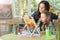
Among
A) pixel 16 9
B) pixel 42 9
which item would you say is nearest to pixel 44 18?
pixel 42 9

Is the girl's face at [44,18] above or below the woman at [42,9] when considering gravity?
below

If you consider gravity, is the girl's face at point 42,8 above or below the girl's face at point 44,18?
above

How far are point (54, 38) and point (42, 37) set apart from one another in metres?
0.08

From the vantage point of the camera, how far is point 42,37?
115 centimetres

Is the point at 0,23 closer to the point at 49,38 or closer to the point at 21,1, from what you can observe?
the point at 21,1

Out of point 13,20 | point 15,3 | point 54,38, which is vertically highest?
point 15,3

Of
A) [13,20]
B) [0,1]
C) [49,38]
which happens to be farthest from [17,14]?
[49,38]

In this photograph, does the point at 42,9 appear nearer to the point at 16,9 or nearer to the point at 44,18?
the point at 44,18

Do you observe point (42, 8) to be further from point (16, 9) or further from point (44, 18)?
point (16, 9)

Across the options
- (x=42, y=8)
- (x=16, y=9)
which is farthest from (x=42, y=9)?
(x=16, y=9)

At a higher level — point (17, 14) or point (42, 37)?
point (17, 14)

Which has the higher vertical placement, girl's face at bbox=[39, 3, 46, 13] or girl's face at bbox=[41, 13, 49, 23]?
girl's face at bbox=[39, 3, 46, 13]

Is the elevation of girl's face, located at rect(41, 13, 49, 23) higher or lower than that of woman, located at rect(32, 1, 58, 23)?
lower

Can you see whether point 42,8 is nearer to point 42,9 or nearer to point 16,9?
point 42,9
